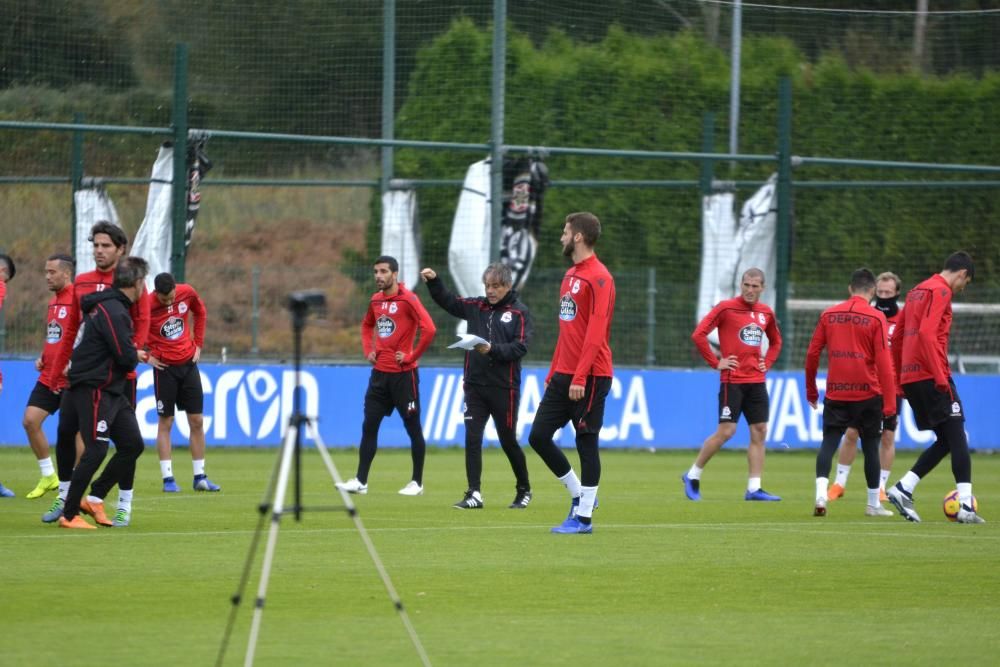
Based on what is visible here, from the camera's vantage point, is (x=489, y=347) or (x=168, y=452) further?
(x=168, y=452)

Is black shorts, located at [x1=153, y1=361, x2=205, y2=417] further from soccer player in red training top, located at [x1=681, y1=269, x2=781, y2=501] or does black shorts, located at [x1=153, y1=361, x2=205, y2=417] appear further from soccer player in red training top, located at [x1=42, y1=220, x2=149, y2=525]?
soccer player in red training top, located at [x1=681, y1=269, x2=781, y2=501]

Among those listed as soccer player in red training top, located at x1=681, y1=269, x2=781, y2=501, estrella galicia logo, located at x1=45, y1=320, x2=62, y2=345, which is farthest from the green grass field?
estrella galicia logo, located at x1=45, y1=320, x2=62, y2=345

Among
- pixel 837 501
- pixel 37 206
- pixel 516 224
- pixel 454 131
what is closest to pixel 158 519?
pixel 837 501

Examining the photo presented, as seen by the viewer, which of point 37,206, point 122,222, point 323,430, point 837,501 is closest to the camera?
point 837,501

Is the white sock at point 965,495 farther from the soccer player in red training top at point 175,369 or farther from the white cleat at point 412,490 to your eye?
the soccer player in red training top at point 175,369

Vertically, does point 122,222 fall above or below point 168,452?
above

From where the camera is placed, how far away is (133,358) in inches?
477

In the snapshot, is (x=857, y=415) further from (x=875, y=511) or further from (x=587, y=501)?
(x=587, y=501)

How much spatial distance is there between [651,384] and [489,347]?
941 centimetres

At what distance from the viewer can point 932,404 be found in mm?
14062

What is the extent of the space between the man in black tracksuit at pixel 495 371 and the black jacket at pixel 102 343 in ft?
11.4

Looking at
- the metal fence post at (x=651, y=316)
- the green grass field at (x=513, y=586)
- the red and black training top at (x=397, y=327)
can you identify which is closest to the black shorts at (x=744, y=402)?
the green grass field at (x=513, y=586)

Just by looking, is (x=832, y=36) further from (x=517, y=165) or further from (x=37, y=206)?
(x=37, y=206)

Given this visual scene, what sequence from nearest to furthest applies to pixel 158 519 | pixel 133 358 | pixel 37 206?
pixel 133 358 < pixel 158 519 < pixel 37 206
